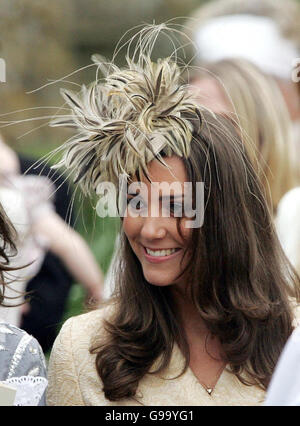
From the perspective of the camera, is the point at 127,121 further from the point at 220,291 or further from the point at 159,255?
the point at 220,291

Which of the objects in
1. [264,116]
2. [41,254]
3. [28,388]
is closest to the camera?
[28,388]

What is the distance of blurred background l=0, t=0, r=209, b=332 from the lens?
24.0ft

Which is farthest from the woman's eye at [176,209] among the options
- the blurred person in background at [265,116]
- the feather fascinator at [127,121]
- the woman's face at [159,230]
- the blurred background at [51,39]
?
the blurred background at [51,39]

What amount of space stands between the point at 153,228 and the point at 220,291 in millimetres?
291

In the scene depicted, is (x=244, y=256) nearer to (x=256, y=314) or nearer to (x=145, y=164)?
(x=256, y=314)

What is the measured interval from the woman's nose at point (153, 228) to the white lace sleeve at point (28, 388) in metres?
0.47

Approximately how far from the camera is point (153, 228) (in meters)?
2.82

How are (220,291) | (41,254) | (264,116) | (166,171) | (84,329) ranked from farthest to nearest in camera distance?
(264,116) < (41,254) < (84,329) < (220,291) < (166,171)

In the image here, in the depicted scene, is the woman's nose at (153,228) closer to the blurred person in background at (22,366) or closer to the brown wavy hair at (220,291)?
the brown wavy hair at (220,291)

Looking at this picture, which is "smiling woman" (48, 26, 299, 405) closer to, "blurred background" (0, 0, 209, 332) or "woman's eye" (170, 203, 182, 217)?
"woman's eye" (170, 203, 182, 217)

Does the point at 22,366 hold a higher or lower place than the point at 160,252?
lower

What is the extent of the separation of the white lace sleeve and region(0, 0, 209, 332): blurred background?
3.86m

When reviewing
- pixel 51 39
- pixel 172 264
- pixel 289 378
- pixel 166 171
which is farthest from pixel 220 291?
pixel 51 39
